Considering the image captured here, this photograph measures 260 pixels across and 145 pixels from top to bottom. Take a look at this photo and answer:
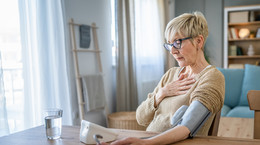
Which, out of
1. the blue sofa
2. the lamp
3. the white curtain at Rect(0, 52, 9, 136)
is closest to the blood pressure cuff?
the white curtain at Rect(0, 52, 9, 136)

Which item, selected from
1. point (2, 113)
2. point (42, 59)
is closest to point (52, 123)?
point (2, 113)

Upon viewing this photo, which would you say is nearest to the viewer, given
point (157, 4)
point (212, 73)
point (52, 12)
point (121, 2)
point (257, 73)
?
point (212, 73)

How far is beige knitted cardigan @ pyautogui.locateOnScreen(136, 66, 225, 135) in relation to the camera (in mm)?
1104

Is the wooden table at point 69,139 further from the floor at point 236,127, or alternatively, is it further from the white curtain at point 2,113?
the floor at point 236,127

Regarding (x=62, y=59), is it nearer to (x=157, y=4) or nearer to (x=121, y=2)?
(x=121, y=2)

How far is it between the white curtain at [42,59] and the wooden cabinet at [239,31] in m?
3.92

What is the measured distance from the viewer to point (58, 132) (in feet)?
3.37

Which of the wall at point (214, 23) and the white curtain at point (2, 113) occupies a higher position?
the wall at point (214, 23)

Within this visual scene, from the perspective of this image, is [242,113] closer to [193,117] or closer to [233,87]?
[233,87]

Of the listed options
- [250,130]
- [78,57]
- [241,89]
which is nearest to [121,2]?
[78,57]

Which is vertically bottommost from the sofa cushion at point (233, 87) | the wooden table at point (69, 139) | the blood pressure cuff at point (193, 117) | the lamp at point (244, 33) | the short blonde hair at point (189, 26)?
the sofa cushion at point (233, 87)

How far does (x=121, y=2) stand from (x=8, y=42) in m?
2.02

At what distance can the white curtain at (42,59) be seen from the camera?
2061 mm

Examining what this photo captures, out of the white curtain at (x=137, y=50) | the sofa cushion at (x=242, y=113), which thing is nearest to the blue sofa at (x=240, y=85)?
the sofa cushion at (x=242, y=113)
